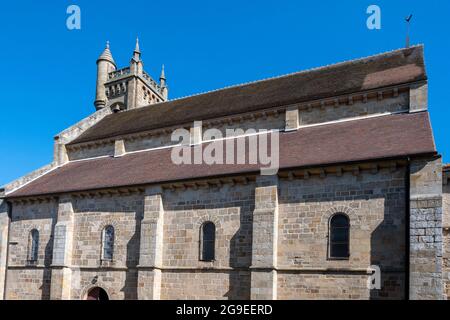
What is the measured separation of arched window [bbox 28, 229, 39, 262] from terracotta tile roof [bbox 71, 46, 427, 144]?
635 cm

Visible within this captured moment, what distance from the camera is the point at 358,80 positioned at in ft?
67.6

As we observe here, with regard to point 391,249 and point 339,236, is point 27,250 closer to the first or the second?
point 339,236

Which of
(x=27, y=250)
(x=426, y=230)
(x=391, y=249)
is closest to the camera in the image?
(x=426, y=230)

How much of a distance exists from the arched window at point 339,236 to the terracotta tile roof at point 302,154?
6.73ft

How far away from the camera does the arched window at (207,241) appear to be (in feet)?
58.3

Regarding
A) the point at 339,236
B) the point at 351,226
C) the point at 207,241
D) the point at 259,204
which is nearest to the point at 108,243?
the point at 207,241

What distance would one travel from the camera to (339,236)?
15.5 metres

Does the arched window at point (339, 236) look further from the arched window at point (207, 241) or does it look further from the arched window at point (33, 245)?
the arched window at point (33, 245)

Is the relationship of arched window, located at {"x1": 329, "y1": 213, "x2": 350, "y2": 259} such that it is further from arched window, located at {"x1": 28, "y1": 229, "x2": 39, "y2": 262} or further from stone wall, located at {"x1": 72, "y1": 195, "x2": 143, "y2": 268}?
arched window, located at {"x1": 28, "y1": 229, "x2": 39, "y2": 262}

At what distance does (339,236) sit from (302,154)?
350 cm

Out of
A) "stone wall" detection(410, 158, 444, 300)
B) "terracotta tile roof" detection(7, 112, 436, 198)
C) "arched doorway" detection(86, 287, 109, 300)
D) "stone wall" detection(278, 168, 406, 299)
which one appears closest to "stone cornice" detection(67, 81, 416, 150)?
"terracotta tile roof" detection(7, 112, 436, 198)

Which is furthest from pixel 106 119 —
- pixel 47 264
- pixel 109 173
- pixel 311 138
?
pixel 311 138

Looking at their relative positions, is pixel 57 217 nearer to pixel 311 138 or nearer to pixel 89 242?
pixel 89 242

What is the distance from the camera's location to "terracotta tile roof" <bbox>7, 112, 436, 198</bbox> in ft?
51.0
